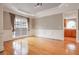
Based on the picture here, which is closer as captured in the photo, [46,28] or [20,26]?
[20,26]

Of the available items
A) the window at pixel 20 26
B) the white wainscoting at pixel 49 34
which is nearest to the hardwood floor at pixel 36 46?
the white wainscoting at pixel 49 34

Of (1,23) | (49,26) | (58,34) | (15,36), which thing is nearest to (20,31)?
(15,36)

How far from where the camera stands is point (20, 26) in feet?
8.83

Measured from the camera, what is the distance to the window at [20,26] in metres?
2.67

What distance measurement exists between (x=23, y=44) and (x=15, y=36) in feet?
1.54

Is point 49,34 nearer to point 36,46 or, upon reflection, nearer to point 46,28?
point 46,28

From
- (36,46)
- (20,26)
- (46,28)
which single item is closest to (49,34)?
(46,28)

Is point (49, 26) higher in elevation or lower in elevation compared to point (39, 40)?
higher

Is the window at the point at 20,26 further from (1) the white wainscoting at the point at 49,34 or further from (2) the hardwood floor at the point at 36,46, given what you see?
(1) the white wainscoting at the point at 49,34
